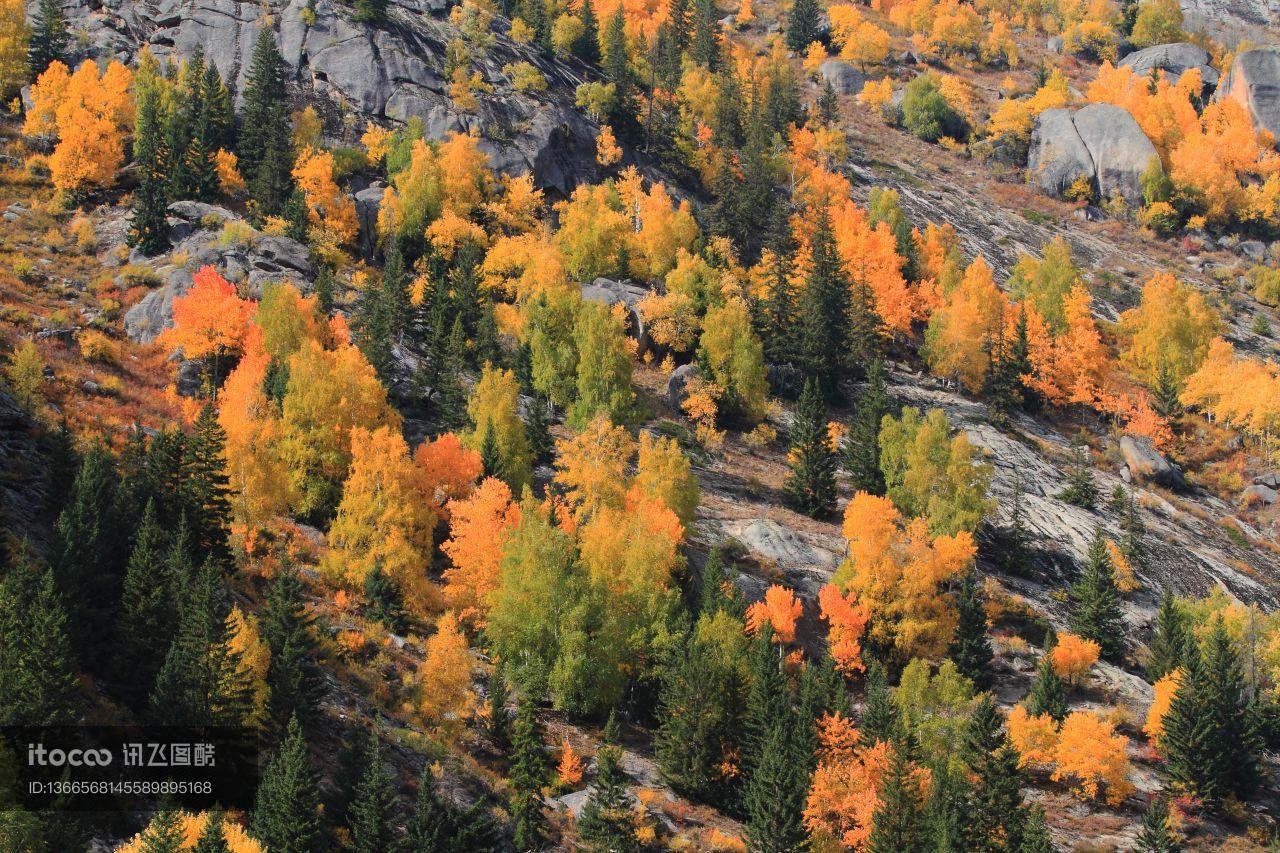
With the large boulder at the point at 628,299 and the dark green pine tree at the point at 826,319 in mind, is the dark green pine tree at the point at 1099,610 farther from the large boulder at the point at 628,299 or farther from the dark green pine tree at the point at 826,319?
the large boulder at the point at 628,299

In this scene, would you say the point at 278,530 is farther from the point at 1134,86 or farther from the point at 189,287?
the point at 1134,86

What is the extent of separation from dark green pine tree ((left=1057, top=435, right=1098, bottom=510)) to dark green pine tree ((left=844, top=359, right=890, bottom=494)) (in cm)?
1594

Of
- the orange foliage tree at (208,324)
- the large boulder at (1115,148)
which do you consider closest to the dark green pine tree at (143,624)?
the orange foliage tree at (208,324)

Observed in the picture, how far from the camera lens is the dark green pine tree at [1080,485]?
293ft

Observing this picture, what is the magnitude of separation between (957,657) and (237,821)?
4324cm

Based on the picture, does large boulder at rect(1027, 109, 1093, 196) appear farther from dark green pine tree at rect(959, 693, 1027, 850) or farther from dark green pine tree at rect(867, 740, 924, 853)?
dark green pine tree at rect(867, 740, 924, 853)

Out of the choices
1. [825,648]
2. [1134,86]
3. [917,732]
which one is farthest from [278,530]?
[1134,86]

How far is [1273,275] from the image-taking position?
446 feet

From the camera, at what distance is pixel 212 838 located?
125 feet


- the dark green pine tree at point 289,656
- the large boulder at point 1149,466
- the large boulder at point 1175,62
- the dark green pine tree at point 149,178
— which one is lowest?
the large boulder at point 1149,466

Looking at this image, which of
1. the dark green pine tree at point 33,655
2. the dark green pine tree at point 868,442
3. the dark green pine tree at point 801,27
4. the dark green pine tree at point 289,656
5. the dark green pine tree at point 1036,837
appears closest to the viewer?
the dark green pine tree at point 33,655

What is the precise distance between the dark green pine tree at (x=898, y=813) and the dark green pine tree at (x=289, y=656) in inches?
1046

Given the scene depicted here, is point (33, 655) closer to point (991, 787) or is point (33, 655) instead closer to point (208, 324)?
point (208, 324)

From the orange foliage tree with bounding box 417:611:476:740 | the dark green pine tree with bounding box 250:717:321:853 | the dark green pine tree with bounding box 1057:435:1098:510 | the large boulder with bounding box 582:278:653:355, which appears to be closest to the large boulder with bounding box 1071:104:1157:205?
the dark green pine tree with bounding box 1057:435:1098:510
